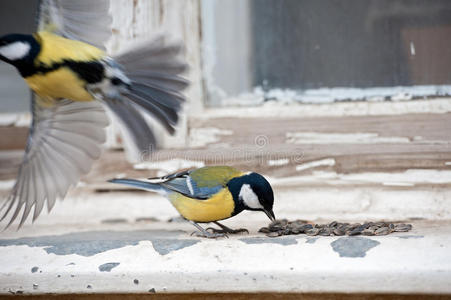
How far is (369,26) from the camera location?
1533 millimetres

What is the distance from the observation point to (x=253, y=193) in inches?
46.4

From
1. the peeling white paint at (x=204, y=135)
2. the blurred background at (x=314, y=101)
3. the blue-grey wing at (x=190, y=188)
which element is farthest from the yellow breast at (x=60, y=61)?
the peeling white paint at (x=204, y=135)

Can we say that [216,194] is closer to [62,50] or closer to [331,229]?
[331,229]

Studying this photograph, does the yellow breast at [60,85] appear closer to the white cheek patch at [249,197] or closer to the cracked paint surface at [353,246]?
the white cheek patch at [249,197]

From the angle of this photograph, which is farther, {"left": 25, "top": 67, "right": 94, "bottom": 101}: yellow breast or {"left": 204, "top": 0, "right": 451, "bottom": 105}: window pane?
{"left": 204, "top": 0, "right": 451, "bottom": 105}: window pane

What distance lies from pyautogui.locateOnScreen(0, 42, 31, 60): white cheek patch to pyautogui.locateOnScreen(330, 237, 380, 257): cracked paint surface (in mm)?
641

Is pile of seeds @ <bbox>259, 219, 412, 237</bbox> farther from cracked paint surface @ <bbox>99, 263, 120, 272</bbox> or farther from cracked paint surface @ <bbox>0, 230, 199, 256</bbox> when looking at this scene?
cracked paint surface @ <bbox>99, 263, 120, 272</bbox>

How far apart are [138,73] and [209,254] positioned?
1.17ft

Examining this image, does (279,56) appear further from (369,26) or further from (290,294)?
(290,294)

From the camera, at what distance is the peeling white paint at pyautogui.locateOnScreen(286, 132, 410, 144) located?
1.49 m

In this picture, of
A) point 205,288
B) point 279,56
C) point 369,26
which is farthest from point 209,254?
point 369,26

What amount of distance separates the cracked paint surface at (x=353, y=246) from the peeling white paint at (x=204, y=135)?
549 mm

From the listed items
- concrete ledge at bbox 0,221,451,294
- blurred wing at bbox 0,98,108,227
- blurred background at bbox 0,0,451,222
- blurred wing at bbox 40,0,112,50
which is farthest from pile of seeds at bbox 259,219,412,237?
blurred wing at bbox 40,0,112,50

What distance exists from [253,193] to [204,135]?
16.9 inches
